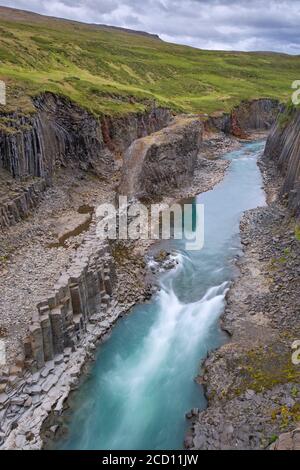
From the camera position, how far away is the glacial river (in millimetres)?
20781

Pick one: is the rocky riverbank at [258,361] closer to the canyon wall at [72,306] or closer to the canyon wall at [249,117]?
the canyon wall at [72,306]

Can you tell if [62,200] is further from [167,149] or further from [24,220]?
[167,149]

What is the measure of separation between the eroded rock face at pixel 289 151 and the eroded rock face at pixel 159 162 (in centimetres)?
1172

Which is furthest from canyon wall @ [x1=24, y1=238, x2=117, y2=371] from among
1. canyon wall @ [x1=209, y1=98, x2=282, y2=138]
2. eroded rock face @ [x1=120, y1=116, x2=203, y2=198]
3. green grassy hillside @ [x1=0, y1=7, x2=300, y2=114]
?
canyon wall @ [x1=209, y1=98, x2=282, y2=138]

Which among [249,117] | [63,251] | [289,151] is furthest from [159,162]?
[249,117]

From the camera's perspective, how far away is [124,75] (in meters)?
86.6

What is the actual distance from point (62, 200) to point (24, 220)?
6766mm

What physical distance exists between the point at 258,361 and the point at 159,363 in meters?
5.60

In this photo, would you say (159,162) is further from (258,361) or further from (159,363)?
(258,361)

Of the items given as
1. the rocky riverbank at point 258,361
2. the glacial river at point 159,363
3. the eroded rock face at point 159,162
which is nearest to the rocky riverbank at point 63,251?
the eroded rock face at point 159,162

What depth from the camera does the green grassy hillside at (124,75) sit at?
5769 cm

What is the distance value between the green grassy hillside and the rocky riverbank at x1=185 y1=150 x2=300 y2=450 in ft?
90.5

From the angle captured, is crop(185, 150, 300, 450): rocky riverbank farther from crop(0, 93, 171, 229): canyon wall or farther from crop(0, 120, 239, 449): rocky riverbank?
crop(0, 93, 171, 229): canyon wall

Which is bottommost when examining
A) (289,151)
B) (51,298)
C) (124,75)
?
(51,298)
